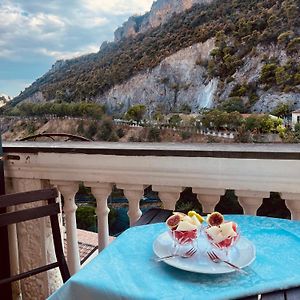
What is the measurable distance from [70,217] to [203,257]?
0.87 meters

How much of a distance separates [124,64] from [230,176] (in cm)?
88

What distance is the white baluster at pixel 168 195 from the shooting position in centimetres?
142

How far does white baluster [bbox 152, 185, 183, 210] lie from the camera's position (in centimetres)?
142

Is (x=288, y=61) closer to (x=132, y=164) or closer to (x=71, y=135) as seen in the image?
(x=132, y=164)

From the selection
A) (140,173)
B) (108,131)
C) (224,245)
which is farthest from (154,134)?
(224,245)

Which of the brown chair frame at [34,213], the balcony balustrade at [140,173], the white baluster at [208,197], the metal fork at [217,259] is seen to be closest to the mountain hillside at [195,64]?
the balcony balustrade at [140,173]

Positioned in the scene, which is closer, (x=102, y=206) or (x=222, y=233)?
(x=222, y=233)

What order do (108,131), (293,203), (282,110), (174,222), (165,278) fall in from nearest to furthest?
(165,278), (174,222), (293,203), (282,110), (108,131)

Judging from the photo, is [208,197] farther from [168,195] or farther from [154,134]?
[154,134]

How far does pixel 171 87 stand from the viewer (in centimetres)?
179

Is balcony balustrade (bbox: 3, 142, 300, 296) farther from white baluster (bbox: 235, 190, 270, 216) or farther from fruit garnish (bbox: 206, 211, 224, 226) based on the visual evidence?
fruit garnish (bbox: 206, 211, 224, 226)

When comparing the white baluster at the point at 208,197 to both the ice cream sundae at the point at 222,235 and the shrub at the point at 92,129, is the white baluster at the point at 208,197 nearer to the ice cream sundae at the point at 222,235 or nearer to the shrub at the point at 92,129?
the ice cream sundae at the point at 222,235

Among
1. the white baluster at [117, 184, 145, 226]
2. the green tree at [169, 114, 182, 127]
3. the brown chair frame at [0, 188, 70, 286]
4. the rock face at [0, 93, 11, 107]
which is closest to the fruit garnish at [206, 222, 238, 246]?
the white baluster at [117, 184, 145, 226]

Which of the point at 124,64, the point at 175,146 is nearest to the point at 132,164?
the point at 175,146
